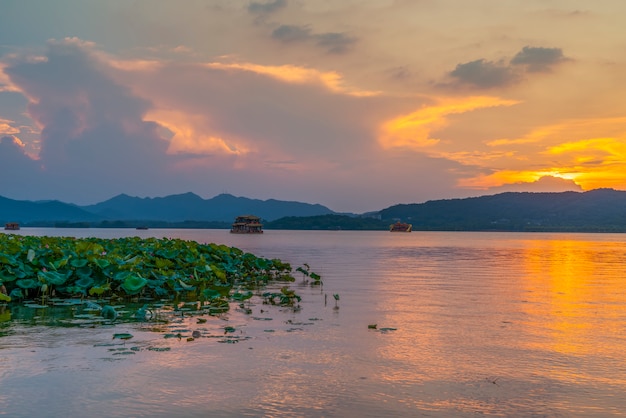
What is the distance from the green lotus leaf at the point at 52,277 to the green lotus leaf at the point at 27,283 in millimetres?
370

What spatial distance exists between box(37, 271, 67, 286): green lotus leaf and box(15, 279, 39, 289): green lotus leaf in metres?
0.37

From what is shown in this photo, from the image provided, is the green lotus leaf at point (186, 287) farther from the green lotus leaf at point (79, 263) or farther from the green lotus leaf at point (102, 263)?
the green lotus leaf at point (79, 263)

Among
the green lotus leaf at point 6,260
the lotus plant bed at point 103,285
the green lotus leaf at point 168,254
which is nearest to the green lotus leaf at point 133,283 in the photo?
the lotus plant bed at point 103,285

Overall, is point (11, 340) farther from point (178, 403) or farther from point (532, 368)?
point (532, 368)

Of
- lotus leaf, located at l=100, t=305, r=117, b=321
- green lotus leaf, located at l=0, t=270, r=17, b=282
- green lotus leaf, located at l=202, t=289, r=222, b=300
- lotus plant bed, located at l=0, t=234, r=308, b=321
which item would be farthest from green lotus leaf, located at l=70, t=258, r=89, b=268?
lotus leaf, located at l=100, t=305, r=117, b=321

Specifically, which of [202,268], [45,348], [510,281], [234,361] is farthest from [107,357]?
[510,281]

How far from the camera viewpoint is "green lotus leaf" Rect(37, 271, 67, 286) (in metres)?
16.9

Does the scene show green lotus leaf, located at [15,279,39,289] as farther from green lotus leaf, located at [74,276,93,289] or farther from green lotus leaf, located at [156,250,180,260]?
green lotus leaf, located at [156,250,180,260]

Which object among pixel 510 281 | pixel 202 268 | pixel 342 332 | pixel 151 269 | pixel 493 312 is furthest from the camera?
pixel 510 281

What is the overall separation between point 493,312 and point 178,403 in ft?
39.9

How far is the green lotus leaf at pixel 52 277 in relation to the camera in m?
16.9

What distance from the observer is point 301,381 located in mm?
8883

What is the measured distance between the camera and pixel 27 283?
1712 cm

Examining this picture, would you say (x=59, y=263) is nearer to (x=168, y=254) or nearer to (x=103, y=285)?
(x=103, y=285)
